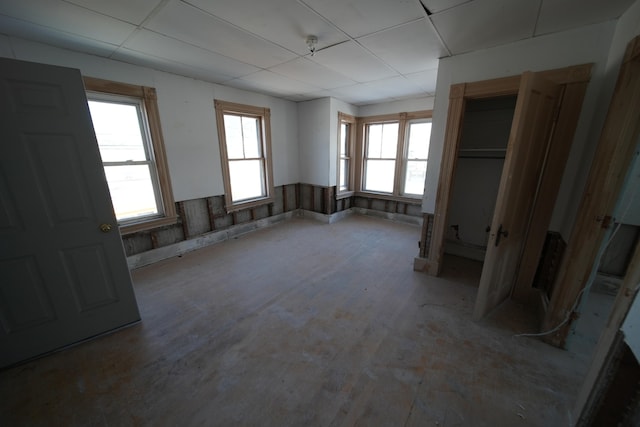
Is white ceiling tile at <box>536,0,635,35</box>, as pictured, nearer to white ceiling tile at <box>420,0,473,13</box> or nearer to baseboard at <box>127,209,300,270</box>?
white ceiling tile at <box>420,0,473,13</box>

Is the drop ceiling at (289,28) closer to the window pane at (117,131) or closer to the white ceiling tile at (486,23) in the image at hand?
the white ceiling tile at (486,23)

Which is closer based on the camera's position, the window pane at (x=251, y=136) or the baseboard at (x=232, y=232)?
the baseboard at (x=232, y=232)

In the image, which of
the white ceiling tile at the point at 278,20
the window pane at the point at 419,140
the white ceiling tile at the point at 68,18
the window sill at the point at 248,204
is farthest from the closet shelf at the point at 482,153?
the white ceiling tile at the point at 68,18

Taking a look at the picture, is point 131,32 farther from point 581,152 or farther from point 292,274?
point 581,152

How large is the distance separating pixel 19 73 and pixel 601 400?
378 cm

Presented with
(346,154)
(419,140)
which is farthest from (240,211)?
(419,140)

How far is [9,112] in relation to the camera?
4.85ft

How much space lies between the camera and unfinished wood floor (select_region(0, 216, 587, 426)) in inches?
54.9

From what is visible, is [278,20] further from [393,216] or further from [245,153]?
[393,216]

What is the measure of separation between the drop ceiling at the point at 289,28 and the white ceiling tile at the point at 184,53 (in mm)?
11

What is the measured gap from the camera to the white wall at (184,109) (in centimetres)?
247

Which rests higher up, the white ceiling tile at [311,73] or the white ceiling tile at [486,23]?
the white ceiling tile at [311,73]

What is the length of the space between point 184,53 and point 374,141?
3.90 metres

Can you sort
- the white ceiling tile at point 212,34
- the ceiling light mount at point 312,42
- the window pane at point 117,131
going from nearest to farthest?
the white ceiling tile at point 212,34 → the ceiling light mount at point 312,42 → the window pane at point 117,131
